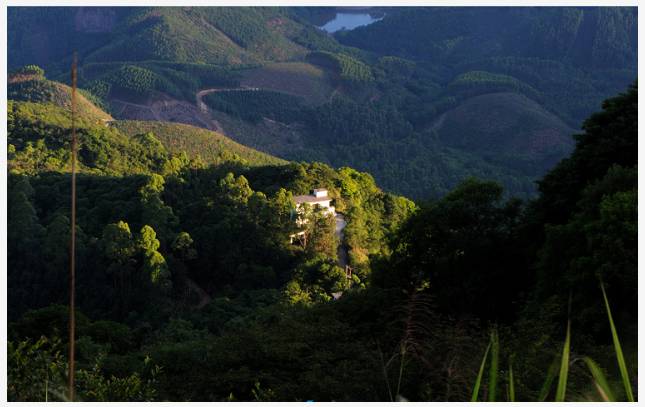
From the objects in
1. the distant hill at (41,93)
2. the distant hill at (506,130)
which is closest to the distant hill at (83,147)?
the distant hill at (41,93)

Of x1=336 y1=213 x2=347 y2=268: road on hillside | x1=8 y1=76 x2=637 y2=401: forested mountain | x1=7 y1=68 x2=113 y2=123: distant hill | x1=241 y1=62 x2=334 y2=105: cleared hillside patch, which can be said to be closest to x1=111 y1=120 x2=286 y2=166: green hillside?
x1=7 y1=68 x2=113 y2=123: distant hill

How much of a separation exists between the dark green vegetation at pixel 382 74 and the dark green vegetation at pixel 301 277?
2645cm

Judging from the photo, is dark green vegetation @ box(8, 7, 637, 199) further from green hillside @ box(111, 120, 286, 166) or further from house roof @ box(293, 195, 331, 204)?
house roof @ box(293, 195, 331, 204)

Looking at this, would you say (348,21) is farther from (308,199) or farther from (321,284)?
(321,284)

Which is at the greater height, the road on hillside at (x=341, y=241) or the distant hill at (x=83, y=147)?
the distant hill at (x=83, y=147)

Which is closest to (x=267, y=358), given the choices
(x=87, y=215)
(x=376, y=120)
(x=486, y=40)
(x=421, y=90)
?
(x=87, y=215)

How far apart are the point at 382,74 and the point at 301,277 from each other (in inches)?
3199

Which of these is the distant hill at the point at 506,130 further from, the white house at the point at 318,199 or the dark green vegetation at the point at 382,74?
the white house at the point at 318,199

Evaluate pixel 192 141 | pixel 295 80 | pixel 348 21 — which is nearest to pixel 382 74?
pixel 295 80

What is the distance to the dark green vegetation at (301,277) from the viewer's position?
9.52m

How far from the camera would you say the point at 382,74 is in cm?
10462

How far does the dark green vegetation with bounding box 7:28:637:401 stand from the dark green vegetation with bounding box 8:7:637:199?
86.8ft

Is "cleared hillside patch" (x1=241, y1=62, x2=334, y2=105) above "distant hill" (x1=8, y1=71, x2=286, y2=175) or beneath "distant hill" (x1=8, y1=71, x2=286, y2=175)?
above

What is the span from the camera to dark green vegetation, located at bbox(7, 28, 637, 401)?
952 centimetres
